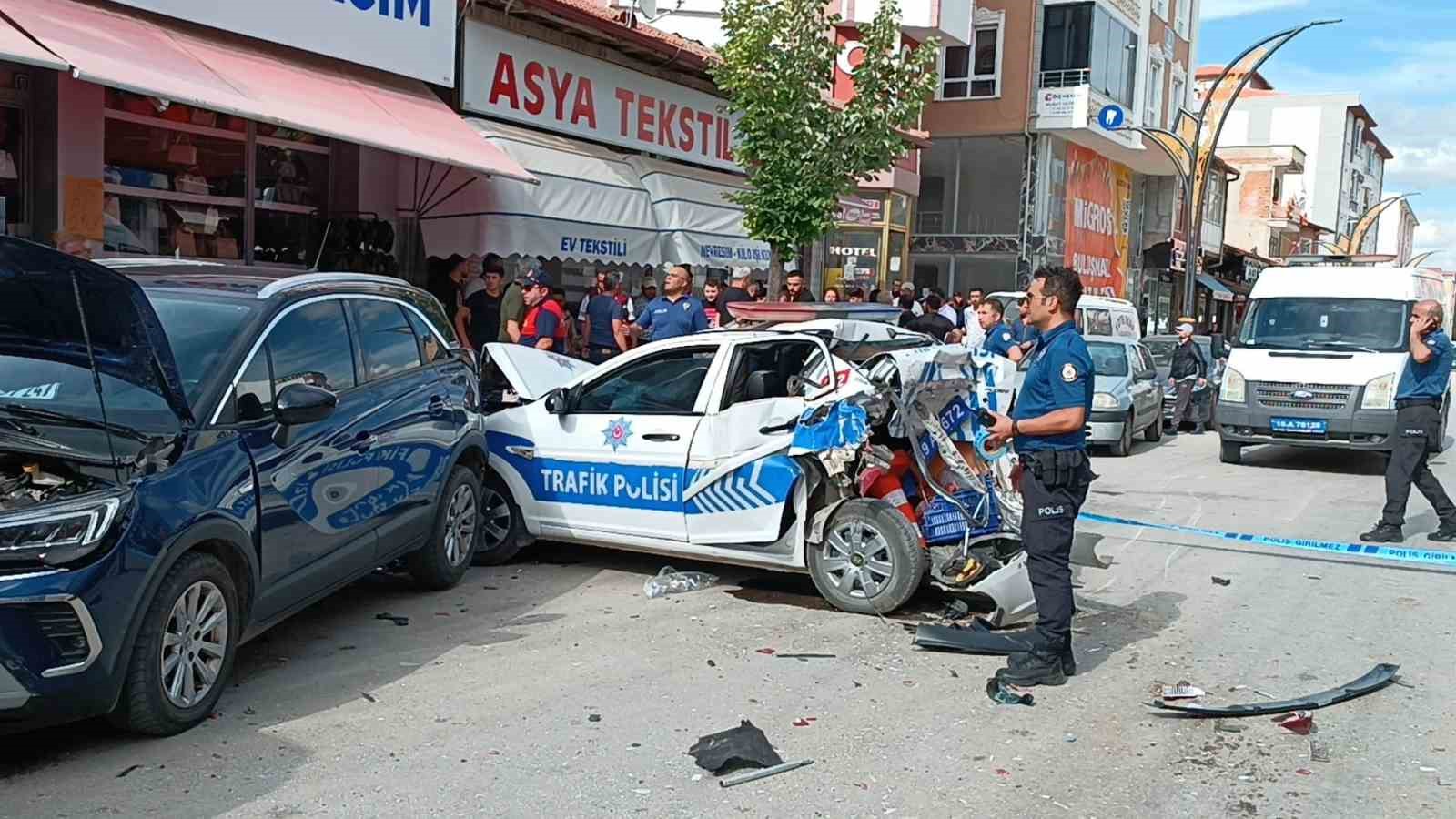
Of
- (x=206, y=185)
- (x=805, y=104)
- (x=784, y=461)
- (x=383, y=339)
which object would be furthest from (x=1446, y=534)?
(x=206, y=185)

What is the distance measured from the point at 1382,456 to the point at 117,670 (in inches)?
606

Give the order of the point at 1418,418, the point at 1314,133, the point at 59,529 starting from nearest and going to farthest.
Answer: the point at 59,529 < the point at 1418,418 < the point at 1314,133

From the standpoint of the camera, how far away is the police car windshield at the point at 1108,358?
15945mm

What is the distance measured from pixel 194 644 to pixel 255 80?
6633 millimetres

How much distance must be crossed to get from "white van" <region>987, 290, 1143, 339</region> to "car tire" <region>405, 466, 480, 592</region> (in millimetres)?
13787

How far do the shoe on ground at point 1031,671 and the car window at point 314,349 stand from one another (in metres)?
3.53

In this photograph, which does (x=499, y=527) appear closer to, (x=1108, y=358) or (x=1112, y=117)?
(x=1108, y=358)

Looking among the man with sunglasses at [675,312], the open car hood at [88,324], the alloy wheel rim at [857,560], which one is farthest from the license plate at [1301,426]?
the open car hood at [88,324]

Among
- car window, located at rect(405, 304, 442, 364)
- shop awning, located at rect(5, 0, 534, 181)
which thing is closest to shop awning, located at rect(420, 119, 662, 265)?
shop awning, located at rect(5, 0, 534, 181)

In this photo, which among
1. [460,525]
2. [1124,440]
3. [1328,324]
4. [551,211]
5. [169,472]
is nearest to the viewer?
[169,472]

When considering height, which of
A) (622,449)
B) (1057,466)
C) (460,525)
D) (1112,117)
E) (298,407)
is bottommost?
(460,525)

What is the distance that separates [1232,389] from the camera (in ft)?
47.5

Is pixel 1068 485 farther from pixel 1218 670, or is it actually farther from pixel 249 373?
pixel 249 373

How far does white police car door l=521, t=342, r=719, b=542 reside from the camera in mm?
7551
